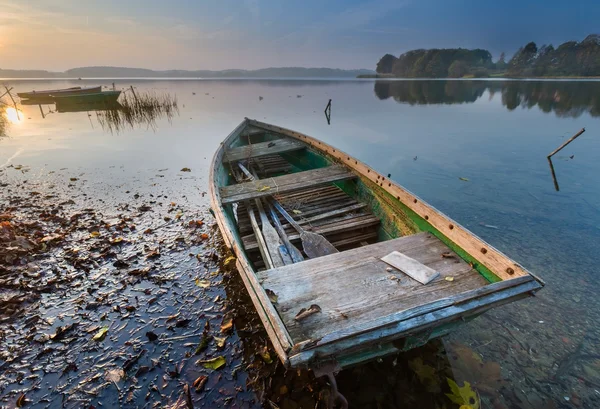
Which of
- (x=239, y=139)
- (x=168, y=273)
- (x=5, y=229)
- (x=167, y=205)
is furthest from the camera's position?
(x=239, y=139)

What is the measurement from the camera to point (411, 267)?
3434 millimetres

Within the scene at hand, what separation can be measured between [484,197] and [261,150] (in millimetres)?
6857

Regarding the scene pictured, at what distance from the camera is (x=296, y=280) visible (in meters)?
3.37

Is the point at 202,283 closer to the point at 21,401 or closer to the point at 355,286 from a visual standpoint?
the point at 21,401

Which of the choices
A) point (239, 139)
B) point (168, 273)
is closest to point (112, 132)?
point (239, 139)

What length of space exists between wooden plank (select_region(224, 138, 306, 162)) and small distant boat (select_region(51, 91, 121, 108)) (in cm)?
3037

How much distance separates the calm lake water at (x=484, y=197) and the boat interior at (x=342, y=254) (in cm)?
113

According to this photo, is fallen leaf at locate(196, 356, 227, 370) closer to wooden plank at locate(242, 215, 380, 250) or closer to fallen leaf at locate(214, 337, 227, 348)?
fallen leaf at locate(214, 337, 227, 348)

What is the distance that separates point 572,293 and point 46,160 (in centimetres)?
1690

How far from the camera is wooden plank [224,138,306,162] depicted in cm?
851

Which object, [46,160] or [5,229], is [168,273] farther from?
[46,160]

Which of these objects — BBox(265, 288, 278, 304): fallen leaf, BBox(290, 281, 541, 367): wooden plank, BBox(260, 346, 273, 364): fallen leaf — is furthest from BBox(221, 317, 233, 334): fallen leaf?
BBox(290, 281, 541, 367): wooden plank

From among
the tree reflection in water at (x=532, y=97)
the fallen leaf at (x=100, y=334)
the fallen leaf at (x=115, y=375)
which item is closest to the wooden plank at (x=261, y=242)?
the fallen leaf at (x=115, y=375)

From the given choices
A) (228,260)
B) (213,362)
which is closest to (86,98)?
(228,260)
